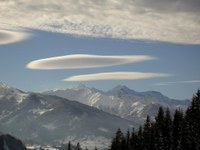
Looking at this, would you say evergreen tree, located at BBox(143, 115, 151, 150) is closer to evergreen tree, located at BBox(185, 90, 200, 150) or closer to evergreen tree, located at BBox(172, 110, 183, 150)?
evergreen tree, located at BBox(172, 110, 183, 150)

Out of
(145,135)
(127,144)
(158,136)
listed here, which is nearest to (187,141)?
(158,136)

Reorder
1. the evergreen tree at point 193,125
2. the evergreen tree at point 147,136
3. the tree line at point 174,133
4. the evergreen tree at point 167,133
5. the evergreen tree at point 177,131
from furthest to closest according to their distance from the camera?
the evergreen tree at point 147,136, the evergreen tree at point 167,133, the evergreen tree at point 177,131, the tree line at point 174,133, the evergreen tree at point 193,125

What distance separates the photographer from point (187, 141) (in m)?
113

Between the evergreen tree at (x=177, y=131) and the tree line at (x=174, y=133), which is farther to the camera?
the evergreen tree at (x=177, y=131)

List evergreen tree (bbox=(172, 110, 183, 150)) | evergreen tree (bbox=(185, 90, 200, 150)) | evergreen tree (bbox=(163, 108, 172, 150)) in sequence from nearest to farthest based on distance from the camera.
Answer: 1. evergreen tree (bbox=(185, 90, 200, 150))
2. evergreen tree (bbox=(172, 110, 183, 150))
3. evergreen tree (bbox=(163, 108, 172, 150))

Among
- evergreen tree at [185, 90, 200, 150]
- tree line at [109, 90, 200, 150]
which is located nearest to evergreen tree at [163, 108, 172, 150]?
tree line at [109, 90, 200, 150]

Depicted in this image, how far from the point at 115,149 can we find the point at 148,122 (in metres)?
17.3

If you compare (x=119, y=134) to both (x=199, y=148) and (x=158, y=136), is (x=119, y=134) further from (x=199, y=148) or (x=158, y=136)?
(x=199, y=148)

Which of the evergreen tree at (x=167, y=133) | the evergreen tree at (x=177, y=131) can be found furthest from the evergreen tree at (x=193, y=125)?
the evergreen tree at (x=167, y=133)

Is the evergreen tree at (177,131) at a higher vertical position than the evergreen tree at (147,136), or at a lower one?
higher

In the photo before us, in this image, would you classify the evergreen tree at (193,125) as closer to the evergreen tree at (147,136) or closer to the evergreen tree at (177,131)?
the evergreen tree at (177,131)

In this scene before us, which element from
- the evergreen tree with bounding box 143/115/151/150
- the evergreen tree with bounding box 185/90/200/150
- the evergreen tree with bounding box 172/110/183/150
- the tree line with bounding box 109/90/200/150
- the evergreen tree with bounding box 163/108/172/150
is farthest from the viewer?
the evergreen tree with bounding box 143/115/151/150

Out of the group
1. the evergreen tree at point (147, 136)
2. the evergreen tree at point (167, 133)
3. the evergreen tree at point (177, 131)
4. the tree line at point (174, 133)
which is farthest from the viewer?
the evergreen tree at point (147, 136)

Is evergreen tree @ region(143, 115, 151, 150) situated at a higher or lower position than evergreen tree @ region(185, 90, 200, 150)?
lower
